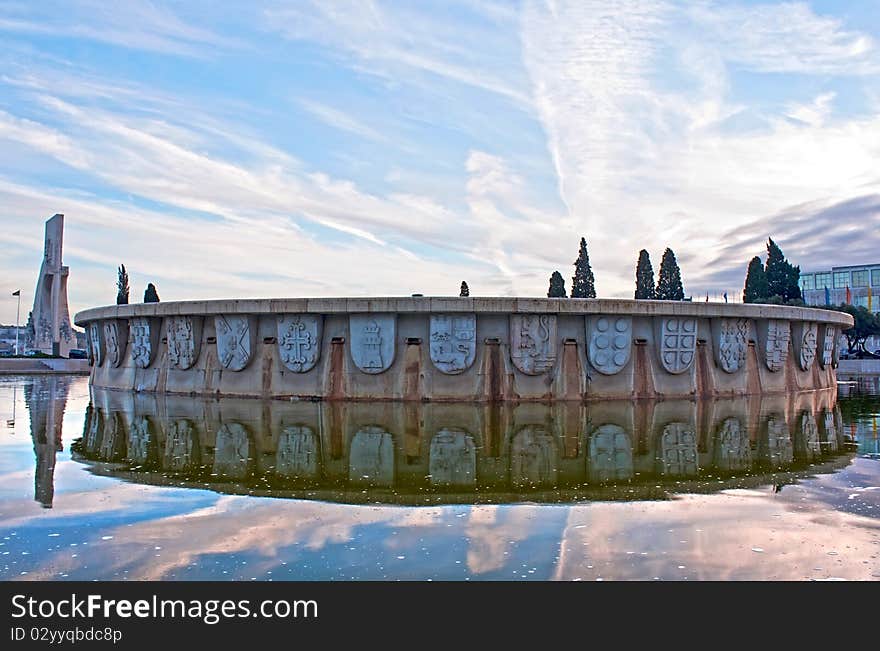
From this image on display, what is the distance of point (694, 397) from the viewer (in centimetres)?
1630

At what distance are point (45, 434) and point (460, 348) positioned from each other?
23.9 ft

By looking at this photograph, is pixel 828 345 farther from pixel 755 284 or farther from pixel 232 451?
pixel 755 284

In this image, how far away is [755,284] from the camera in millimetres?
50312

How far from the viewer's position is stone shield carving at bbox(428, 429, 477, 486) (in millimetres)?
7395

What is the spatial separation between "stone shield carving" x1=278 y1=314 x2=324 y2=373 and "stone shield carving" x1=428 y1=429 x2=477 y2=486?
521cm

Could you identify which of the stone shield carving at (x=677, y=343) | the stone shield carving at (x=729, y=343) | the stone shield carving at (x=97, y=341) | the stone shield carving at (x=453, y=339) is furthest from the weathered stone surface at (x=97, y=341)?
the stone shield carving at (x=729, y=343)

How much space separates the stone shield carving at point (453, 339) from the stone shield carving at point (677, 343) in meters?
4.12

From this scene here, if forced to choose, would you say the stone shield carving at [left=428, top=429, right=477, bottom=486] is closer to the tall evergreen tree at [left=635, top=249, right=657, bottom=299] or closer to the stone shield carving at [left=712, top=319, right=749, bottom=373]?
the stone shield carving at [left=712, top=319, right=749, bottom=373]

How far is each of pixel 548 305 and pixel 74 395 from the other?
13155mm

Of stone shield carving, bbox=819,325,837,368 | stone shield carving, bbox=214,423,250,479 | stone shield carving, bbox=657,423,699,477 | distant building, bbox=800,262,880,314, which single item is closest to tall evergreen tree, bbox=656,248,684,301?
stone shield carving, bbox=819,325,837,368

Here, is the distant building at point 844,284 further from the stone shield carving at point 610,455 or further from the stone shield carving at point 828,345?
the stone shield carving at point 610,455

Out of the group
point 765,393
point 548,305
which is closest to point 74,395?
point 548,305

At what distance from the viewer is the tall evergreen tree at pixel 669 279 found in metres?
48.4

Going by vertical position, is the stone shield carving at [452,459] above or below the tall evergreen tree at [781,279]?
below
